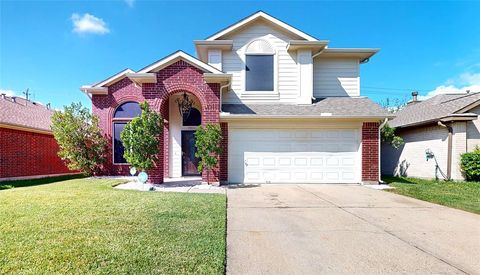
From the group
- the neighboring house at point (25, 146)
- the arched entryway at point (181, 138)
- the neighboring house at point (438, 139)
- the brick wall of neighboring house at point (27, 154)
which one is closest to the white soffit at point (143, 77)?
the arched entryway at point (181, 138)

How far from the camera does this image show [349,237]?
419 centimetres

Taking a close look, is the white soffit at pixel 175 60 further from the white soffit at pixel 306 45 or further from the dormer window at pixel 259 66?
the white soffit at pixel 306 45

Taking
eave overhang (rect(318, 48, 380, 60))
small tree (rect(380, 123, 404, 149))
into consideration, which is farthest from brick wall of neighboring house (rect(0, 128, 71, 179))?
small tree (rect(380, 123, 404, 149))

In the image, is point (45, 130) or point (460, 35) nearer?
point (45, 130)

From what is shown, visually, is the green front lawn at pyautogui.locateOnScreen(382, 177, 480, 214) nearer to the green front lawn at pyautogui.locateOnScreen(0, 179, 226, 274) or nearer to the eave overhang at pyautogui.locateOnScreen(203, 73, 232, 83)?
the green front lawn at pyautogui.locateOnScreen(0, 179, 226, 274)

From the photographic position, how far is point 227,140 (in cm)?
1045

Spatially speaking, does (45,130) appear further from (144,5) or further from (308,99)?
(308,99)

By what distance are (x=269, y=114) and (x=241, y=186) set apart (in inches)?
125

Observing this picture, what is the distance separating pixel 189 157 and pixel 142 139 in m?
3.53

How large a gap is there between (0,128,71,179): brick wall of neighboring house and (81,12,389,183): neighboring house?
2834 mm

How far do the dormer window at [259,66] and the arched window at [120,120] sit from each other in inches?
240

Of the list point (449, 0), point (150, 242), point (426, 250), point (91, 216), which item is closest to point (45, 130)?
point (91, 216)

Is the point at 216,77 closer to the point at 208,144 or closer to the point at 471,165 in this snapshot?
the point at 208,144

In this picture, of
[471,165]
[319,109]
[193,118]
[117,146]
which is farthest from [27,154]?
[471,165]
